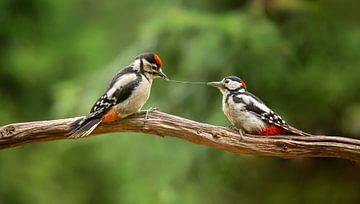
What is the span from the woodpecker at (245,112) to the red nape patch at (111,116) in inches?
17.9

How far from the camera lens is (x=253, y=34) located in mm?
5117

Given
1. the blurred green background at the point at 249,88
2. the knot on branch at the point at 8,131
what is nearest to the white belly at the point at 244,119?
the knot on branch at the point at 8,131

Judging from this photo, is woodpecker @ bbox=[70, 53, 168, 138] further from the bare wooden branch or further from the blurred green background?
the blurred green background

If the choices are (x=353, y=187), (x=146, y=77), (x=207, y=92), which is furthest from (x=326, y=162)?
Result: (x=146, y=77)

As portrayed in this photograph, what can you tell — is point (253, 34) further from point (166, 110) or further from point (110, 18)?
point (110, 18)

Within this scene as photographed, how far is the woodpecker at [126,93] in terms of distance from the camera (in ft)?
9.96

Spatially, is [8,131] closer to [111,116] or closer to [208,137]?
[111,116]

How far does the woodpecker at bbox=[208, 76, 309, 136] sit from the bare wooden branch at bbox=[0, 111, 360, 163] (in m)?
0.06

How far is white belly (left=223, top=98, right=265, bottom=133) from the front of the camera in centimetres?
316

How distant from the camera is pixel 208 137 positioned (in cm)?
310

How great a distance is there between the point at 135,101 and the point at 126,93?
6 centimetres

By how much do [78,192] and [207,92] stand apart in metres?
3.59

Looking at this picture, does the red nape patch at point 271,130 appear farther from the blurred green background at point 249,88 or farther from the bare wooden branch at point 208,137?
the blurred green background at point 249,88

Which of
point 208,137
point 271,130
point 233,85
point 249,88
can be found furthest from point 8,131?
point 249,88
